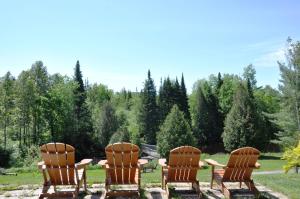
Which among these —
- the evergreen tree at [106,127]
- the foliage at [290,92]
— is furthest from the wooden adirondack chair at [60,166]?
the evergreen tree at [106,127]

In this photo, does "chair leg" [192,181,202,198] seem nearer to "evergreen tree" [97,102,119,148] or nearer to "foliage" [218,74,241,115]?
"evergreen tree" [97,102,119,148]

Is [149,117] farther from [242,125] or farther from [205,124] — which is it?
[242,125]

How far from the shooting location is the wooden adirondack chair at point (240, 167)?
8.04 meters

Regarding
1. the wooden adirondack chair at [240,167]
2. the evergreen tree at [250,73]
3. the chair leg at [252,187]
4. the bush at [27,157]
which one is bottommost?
the bush at [27,157]

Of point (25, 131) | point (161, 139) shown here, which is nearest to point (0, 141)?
point (25, 131)

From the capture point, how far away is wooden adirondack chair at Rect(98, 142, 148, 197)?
7.82 metres

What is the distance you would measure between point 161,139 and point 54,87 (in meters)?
22.8

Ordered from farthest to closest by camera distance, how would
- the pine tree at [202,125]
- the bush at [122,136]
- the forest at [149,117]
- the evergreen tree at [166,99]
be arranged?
the evergreen tree at [166,99] < the pine tree at [202,125] < the bush at [122,136] < the forest at [149,117]

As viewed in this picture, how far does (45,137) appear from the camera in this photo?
48.8m

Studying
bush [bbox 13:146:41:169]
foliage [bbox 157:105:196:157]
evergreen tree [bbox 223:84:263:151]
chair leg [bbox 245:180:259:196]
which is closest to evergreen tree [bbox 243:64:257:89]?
evergreen tree [bbox 223:84:263:151]

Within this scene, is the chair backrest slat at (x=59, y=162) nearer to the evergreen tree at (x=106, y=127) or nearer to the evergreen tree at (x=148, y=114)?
the evergreen tree at (x=106, y=127)

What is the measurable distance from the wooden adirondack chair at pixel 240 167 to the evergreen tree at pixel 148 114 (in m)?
47.5

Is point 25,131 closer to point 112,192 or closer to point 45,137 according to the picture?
point 45,137

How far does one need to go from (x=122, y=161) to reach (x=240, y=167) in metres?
2.50
